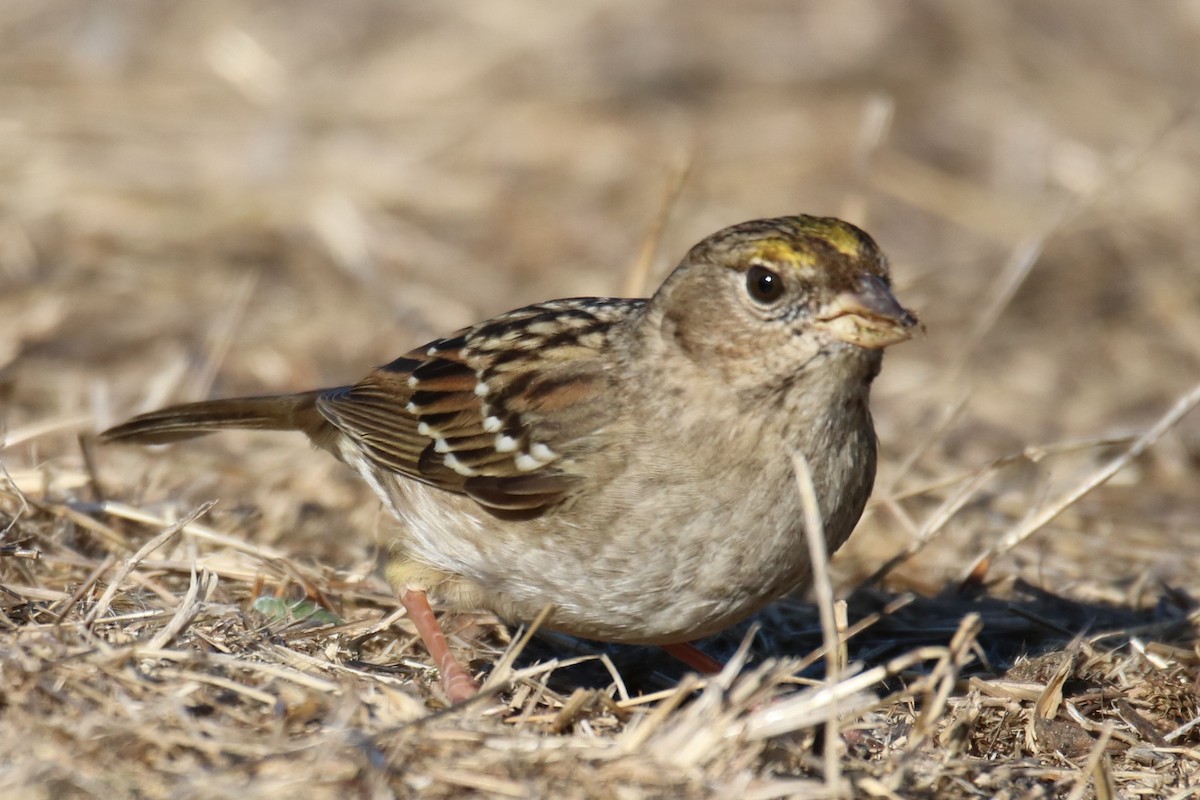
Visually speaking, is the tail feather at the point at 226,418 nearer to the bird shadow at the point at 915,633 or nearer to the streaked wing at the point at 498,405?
the streaked wing at the point at 498,405

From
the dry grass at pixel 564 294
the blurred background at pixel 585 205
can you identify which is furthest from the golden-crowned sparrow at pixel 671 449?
the blurred background at pixel 585 205

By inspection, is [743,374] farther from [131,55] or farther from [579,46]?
[131,55]

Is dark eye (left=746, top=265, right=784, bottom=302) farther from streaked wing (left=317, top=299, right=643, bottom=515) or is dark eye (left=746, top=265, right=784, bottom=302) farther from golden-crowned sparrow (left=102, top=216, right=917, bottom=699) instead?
streaked wing (left=317, top=299, right=643, bottom=515)

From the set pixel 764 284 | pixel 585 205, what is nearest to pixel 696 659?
pixel 764 284

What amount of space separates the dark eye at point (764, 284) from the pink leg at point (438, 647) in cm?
121

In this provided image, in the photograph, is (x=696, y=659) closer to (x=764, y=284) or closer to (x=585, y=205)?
(x=764, y=284)

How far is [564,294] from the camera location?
705 centimetres

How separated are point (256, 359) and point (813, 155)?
11.9 ft

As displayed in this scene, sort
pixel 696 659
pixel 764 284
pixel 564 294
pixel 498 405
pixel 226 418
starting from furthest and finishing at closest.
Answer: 1. pixel 564 294
2. pixel 226 418
3. pixel 696 659
4. pixel 498 405
5. pixel 764 284

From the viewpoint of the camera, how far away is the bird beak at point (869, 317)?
3.28 m

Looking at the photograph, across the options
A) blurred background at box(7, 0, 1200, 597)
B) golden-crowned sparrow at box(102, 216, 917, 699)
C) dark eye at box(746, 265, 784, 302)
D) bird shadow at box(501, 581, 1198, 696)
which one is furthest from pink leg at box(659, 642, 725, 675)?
dark eye at box(746, 265, 784, 302)

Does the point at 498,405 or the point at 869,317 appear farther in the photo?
the point at 498,405

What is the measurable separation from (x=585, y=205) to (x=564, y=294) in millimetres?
1194

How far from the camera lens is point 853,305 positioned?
132 inches
